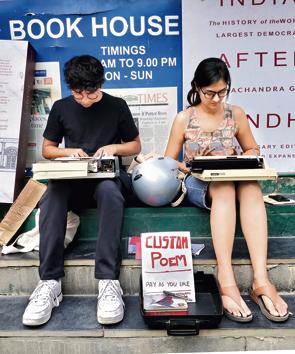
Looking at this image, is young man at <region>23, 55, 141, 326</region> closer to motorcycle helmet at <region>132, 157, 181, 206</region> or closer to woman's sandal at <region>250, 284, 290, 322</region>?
motorcycle helmet at <region>132, 157, 181, 206</region>

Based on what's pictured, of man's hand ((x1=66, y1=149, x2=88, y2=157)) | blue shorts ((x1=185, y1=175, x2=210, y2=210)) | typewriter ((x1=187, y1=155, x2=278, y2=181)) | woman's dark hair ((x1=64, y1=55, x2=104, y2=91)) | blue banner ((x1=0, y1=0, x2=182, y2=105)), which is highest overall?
blue banner ((x1=0, y1=0, x2=182, y2=105))

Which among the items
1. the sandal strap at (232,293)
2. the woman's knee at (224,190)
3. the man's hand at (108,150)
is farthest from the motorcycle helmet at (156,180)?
the sandal strap at (232,293)

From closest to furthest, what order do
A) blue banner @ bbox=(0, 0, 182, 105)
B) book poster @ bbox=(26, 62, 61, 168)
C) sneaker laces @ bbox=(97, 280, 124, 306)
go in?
1. sneaker laces @ bbox=(97, 280, 124, 306)
2. blue banner @ bbox=(0, 0, 182, 105)
3. book poster @ bbox=(26, 62, 61, 168)

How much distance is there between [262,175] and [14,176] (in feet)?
5.53

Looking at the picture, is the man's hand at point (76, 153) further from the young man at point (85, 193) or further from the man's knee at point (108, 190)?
the man's knee at point (108, 190)

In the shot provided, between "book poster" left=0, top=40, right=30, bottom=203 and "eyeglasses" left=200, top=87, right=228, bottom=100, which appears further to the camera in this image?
"book poster" left=0, top=40, right=30, bottom=203

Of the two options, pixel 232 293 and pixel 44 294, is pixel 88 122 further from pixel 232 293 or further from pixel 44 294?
pixel 232 293

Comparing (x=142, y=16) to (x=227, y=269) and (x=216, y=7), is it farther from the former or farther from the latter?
(x=227, y=269)

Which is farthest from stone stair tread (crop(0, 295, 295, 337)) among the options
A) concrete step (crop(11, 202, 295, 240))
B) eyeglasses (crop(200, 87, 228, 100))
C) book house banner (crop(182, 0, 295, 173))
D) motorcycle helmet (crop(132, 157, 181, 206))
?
book house banner (crop(182, 0, 295, 173))

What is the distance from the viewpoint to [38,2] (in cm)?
298

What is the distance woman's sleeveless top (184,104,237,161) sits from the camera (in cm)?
265

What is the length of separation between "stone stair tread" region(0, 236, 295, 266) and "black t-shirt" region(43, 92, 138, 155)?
1.99ft

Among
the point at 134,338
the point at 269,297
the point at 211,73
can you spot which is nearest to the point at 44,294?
the point at 134,338

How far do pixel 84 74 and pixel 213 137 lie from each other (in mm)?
917
